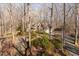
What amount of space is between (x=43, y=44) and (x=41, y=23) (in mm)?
185

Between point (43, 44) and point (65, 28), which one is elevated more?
point (65, 28)

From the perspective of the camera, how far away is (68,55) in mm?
1096

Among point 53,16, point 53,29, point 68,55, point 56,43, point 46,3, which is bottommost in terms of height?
point 68,55

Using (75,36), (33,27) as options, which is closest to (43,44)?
(33,27)

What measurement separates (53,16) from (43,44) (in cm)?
26

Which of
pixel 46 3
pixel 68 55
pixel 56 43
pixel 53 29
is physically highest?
pixel 46 3

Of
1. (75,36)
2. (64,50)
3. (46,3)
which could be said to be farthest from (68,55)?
(46,3)

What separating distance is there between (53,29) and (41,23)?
0.39 feet

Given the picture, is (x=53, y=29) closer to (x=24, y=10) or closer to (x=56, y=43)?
(x=56, y=43)

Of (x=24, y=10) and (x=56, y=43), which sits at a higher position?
(x=24, y=10)

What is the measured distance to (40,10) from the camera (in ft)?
3.62

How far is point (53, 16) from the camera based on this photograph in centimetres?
111

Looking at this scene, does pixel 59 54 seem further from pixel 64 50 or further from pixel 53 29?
pixel 53 29

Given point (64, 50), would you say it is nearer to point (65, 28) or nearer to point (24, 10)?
point (65, 28)
